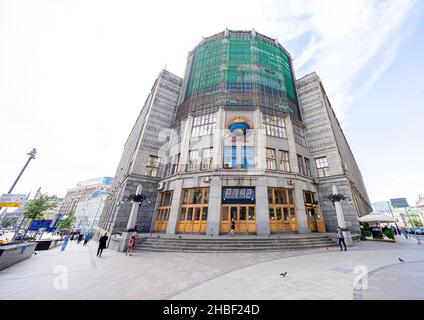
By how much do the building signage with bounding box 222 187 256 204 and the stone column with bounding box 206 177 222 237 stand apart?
0.66 m

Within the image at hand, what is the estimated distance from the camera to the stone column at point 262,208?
15.3 meters

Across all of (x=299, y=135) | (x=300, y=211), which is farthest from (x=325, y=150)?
(x=300, y=211)

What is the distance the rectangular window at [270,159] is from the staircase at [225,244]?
7849mm

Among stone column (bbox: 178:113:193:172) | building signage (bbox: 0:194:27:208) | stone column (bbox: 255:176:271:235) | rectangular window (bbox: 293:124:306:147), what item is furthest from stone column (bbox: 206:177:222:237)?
building signage (bbox: 0:194:27:208)

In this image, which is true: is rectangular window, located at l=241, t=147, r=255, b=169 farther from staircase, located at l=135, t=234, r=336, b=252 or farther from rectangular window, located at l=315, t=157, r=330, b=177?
rectangular window, located at l=315, t=157, r=330, b=177

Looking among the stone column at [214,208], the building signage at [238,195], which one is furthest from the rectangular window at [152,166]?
the building signage at [238,195]

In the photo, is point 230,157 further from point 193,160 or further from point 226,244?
point 226,244

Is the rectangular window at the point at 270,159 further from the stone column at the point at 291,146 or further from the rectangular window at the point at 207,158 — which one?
the rectangular window at the point at 207,158

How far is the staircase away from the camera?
12055 millimetres

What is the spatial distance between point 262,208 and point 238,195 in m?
2.57

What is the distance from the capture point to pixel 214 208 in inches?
637
